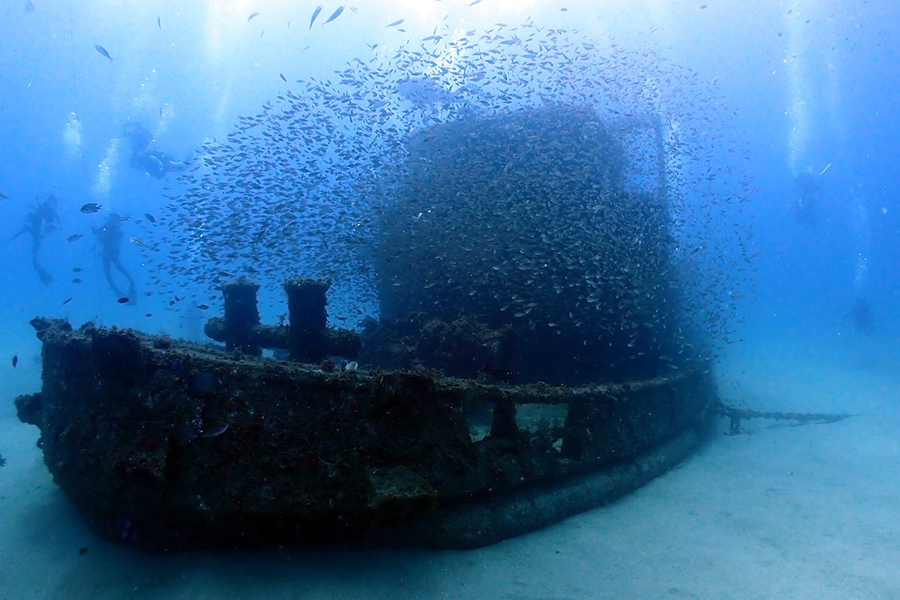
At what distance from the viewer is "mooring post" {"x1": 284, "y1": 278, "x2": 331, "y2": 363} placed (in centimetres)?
709

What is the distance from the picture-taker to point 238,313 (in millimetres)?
8367

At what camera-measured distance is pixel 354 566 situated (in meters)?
4.38

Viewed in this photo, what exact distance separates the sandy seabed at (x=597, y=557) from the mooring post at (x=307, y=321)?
3.20 m

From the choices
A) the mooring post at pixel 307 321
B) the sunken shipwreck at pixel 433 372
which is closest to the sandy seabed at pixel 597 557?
the sunken shipwreck at pixel 433 372

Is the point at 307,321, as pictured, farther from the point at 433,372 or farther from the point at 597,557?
the point at 597,557

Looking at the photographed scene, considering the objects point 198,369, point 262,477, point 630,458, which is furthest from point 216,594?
point 630,458

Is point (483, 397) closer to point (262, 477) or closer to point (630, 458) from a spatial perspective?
point (262, 477)

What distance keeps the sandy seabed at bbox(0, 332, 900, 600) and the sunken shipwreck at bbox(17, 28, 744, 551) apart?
256mm

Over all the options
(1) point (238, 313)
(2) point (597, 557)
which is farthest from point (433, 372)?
(1) point (238, 313)

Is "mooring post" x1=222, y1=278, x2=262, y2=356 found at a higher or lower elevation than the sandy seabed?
higher

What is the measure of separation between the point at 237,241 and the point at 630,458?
1245 centimetres

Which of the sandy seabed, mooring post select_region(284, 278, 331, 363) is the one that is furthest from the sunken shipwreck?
the sandy seabed

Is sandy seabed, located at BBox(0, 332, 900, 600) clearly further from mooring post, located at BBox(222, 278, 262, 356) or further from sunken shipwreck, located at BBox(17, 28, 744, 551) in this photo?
mooring post, located at BBox(222, 278, 262, 356)

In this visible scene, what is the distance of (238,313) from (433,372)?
4849 millimetres
